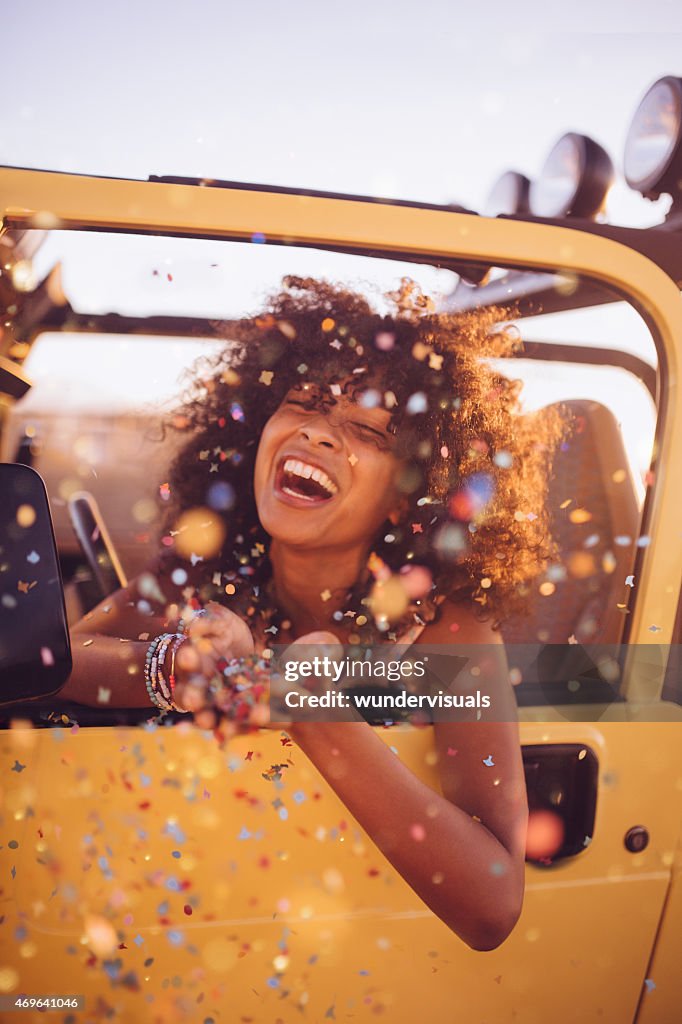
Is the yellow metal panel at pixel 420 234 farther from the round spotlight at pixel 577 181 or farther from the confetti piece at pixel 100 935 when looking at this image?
the confetti piece at pixel 100 935

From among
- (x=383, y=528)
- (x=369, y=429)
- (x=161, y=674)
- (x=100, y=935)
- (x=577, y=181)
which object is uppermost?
(x=577, y=181)

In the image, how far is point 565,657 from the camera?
5.83ft

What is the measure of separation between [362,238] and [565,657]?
3.47ft

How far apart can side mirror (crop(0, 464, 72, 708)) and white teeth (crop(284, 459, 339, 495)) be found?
2.76ft

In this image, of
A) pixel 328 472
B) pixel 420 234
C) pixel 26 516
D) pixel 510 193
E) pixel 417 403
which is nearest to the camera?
pixel 26 516

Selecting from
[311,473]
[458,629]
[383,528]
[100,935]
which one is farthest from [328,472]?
[100,935]

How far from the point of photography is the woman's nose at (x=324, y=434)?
1.75 meters

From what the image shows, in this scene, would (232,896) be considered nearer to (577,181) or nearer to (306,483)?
(306,483)

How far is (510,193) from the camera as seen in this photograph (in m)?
2.37

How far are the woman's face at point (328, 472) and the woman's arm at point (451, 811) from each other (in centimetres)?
53

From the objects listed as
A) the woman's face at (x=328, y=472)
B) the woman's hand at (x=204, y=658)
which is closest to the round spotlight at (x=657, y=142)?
the woman's face at (x=328, y=472)

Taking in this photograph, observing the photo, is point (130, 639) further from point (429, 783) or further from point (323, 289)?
point (323, 289)

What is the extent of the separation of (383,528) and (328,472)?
249 millimetres

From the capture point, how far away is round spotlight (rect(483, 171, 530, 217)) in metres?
2.33
